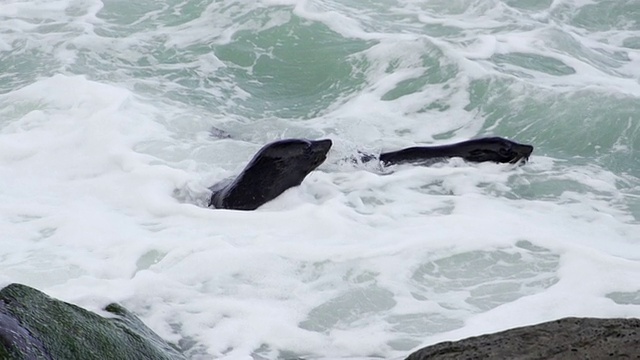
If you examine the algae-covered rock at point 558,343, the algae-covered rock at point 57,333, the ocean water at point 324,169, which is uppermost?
the algae-covered rock at point 558,343

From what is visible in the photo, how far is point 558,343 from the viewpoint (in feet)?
13.2

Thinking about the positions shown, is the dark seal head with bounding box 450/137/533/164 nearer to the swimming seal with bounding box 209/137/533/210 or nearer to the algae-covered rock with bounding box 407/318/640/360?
the swimming seal with bounding box 209/137/533/210

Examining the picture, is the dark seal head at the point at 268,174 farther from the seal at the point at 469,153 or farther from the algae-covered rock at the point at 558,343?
the algae-covered rock at the point at 558,343

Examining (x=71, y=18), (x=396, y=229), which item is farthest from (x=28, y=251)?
(x=71, y=18)

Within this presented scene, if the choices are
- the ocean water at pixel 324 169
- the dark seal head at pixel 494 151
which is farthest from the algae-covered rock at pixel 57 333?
the dark seal head at pixel 494 151

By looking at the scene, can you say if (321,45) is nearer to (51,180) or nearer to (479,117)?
(479,117)

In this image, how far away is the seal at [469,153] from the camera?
8.70 m

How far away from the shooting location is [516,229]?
7.18 m

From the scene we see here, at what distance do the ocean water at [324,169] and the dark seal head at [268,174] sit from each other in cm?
13

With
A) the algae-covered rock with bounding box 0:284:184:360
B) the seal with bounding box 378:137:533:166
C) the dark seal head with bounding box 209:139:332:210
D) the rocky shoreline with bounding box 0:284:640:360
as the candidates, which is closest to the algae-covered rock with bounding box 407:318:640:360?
the rocky shoreline with bounding box 0:284:640:360

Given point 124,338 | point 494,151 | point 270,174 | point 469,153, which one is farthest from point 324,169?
point 124,338

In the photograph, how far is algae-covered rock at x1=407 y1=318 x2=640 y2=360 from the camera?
3920 mm

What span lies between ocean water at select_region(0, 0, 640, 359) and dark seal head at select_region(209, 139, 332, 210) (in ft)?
0.42

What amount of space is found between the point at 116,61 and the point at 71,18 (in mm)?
2030
